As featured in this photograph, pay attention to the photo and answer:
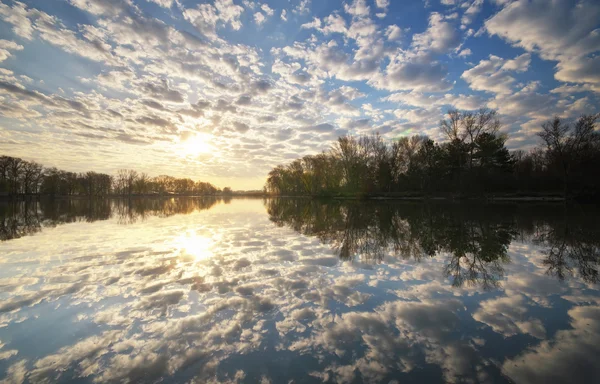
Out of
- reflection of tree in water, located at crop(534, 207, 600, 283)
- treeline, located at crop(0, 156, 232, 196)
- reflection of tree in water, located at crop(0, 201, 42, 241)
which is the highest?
treeline, located at crop(0, 156, 232, 196)

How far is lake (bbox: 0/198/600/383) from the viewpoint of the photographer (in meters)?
2.74

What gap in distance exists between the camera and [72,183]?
97062mm

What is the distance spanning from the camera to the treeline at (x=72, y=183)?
6912 centimetres

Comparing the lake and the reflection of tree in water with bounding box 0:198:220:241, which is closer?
the lake

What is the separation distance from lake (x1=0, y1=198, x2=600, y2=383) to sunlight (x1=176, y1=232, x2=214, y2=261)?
0.79 ft

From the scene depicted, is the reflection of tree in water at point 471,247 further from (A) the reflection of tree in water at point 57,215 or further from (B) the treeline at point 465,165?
(B) the treeline at point 465,165

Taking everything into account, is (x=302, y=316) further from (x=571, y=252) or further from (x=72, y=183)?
(x=72, y=183)

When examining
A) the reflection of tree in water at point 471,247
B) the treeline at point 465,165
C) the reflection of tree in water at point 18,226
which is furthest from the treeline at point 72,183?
the reflection of tree in water at point 471,247

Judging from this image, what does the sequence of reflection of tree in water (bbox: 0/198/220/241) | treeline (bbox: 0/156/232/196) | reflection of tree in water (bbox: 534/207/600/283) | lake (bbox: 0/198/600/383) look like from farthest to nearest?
treeline (bbox: 0/156/232/196) < reflection of tree in water (bbox: 0/198/220/241) < reflection of tree in water (bbox: 534/207/600/283) < lake (bbox: 0/198/600/383)

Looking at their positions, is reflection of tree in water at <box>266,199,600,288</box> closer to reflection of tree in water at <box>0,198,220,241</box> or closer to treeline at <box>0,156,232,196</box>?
reflection of tree in water at <box>0,198,220,241</box>

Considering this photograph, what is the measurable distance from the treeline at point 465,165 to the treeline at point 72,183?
82612mm

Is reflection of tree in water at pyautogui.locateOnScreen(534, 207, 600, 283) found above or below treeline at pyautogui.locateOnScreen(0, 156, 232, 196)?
below

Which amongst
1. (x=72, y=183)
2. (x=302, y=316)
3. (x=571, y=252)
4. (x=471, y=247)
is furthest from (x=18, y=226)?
(x=72, y=183)

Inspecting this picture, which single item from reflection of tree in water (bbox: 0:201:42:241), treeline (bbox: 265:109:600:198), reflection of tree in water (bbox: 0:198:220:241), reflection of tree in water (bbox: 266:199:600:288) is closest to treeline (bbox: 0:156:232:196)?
reflection of tree in water (bbox: 0:198:220:241)
